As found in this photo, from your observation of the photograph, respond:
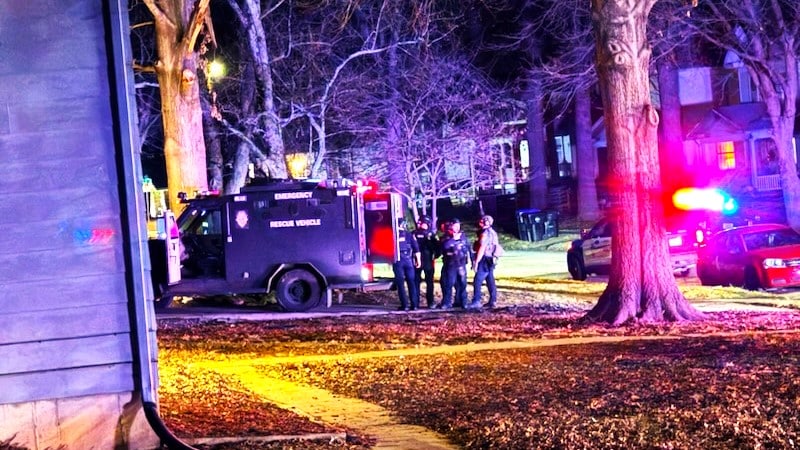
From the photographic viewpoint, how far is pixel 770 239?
20547 millimetres

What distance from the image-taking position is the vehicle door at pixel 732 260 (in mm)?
20281

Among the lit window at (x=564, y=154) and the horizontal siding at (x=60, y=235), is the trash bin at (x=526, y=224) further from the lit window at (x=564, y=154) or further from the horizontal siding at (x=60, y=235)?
the horizontal siding at (x=60, y=235)

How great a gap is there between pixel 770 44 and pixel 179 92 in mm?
20361

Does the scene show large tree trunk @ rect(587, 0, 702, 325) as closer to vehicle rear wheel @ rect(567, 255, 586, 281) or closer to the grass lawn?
the grass lawn

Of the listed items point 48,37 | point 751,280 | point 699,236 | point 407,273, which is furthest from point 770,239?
point 48,37

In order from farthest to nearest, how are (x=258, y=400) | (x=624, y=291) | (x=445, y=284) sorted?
1. (x=445, y=284)
2. (x=624, y=291)
3. (x=258, y=400)

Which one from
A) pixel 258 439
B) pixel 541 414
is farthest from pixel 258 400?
pixel 541 414

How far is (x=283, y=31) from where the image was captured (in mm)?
34250

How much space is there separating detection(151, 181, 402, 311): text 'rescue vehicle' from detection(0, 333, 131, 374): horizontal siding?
11.6 m

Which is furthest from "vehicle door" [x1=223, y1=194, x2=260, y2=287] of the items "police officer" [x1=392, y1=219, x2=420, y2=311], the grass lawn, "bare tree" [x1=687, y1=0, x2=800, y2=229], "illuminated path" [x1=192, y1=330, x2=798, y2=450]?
"bare tree" [x1=687, y1=0, x2=800, y2=229]

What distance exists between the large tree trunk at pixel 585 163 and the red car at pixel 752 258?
2574 cm

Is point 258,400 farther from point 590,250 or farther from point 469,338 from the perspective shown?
point 590,250

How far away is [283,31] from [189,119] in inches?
548

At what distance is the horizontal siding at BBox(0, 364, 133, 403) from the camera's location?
7.33 meters
